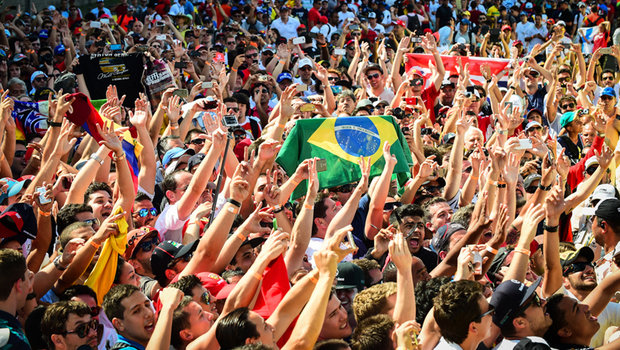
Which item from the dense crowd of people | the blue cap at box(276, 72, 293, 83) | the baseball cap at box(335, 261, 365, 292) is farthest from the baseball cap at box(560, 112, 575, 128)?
the baseball cap at box(335, 261, 365, 292)

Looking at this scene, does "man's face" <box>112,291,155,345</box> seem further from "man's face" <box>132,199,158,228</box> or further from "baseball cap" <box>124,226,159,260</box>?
"man's face" <box>132,199,158,228</box>

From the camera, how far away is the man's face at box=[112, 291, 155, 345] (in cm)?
452

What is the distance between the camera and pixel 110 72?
10.0 metres

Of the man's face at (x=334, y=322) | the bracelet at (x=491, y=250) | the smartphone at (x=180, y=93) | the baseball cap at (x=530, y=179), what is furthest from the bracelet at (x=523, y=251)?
the smartphone at (x=180, y=93)

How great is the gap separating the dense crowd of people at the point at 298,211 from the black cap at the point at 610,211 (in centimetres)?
1

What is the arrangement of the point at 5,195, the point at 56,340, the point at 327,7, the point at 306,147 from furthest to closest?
the point at 327,7
the point at 306,147
the point at 5,195
the point at 56,340

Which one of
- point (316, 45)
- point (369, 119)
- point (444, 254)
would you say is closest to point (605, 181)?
point (369, 119)

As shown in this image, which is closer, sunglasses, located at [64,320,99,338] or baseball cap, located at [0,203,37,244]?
sunglasses, located at [64,320,99,338]

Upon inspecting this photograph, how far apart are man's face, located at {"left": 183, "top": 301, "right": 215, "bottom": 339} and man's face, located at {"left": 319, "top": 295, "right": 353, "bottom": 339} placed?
64 centimetres

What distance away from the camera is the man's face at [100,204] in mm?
6352

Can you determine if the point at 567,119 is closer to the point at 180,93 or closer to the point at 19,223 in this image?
the point at 180,93

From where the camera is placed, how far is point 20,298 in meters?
4.37

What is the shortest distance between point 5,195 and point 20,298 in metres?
2.13

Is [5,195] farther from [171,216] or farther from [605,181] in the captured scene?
[605,181]
